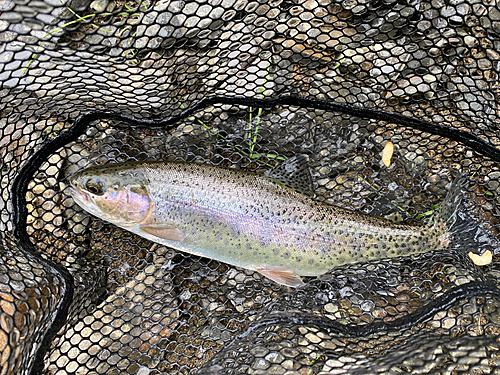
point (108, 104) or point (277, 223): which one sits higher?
point (108, 104)

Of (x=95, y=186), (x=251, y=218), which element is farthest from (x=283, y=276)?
(x=95, y=186)

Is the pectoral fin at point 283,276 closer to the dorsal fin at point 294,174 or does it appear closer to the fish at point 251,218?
the fish at point 251,218

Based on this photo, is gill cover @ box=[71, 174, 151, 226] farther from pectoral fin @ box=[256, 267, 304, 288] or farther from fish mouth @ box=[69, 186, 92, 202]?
pectoral fin @ box=[256, 267, 304, 288]

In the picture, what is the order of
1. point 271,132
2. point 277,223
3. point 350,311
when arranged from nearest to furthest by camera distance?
point 277,223, point 350,311, point 271,132

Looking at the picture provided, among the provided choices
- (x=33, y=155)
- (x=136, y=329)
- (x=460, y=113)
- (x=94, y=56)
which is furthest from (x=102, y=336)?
(x=460, y=113)

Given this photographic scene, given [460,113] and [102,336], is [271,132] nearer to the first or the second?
[460,113]

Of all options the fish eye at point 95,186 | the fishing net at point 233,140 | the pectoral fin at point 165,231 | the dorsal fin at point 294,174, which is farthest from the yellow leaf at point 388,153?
the fish eye at point 95,186
